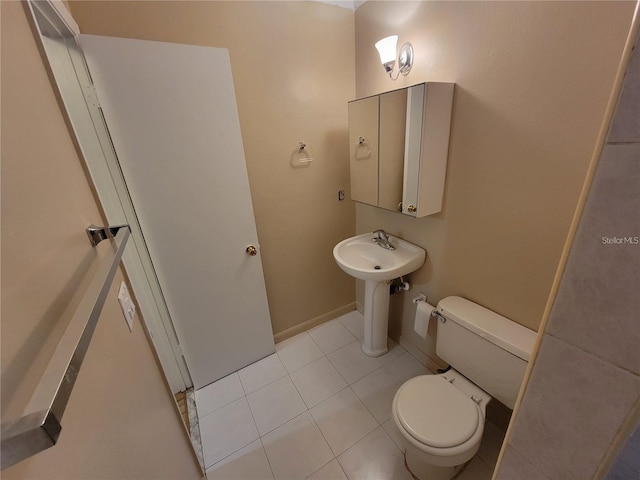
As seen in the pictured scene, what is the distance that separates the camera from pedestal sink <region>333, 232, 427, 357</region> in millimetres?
1579

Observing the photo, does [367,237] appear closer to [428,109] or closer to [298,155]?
[298,155]

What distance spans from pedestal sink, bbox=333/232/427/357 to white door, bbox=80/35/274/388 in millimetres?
641

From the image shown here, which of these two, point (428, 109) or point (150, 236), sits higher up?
point (428, 109)

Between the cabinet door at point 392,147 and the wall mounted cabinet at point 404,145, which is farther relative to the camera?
the cabinet door at point 392,147

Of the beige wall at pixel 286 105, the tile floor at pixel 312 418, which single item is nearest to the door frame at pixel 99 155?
the beige wall at pixel 286 105

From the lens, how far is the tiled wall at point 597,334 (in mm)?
319

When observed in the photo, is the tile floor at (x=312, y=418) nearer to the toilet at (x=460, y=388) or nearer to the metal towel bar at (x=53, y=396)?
the toilet at (x=460, y=388)

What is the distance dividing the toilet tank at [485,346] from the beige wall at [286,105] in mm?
1036

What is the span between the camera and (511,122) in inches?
42.0

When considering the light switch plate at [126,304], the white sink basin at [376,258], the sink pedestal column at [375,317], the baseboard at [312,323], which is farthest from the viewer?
the baseboard at [312,323]

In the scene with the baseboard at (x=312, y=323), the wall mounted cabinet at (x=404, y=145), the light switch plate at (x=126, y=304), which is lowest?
the baseboard at (x=312, y=323)

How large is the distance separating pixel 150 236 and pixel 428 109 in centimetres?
151

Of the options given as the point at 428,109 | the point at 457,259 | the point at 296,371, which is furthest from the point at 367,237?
the point at 296,371

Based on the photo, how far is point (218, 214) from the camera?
1502mm
